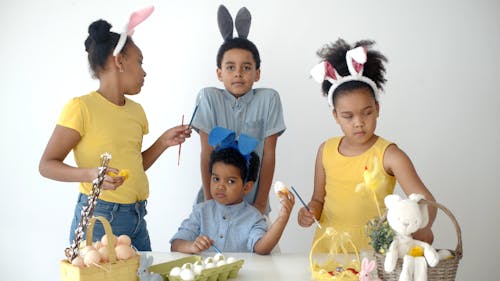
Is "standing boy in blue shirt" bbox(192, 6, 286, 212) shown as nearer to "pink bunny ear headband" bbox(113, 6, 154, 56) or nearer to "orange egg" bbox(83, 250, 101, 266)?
"pink bunny ear headband" bbox(113, 6, 154, 56)

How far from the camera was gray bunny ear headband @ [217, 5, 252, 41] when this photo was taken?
2.51 meters

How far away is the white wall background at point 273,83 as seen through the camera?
116 inches

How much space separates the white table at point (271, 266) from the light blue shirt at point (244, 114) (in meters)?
0.62

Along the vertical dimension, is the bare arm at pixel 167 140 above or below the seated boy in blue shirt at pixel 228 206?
above

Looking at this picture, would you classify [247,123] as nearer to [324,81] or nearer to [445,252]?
[324,81]

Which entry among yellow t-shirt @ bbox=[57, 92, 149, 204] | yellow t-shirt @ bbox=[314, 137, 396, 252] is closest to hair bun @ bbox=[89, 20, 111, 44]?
yellow t-shirt @ bbox=[57, 92, 149, 204]

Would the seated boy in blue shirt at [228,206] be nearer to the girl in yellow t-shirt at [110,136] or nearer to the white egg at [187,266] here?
the girl in yellow t-shirt at [110,136]

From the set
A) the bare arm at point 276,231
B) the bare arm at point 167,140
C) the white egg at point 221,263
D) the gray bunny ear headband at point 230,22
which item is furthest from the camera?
the gray bunny ear headband at point 230,22

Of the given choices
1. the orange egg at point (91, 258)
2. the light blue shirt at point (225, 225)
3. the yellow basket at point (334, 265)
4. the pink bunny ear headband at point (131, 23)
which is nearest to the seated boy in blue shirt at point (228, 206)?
the light blue shirt at point (225, 225)

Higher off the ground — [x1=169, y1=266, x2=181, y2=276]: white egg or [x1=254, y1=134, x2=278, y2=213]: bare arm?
[x1=254, y1=134, x2=278, y2=213]: bare arm

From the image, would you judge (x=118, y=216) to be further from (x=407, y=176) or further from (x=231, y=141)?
(x=407, y=176)

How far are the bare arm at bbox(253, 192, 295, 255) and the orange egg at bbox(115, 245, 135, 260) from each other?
0.54 meters

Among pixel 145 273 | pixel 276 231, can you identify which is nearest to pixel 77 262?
pixel 145 273

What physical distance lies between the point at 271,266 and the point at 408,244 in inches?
16.9
